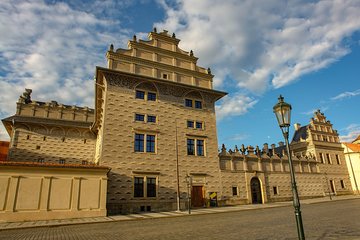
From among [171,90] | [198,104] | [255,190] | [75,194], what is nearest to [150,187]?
[75,194]

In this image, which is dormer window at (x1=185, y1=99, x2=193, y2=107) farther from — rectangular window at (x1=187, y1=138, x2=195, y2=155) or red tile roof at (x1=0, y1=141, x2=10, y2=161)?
red tile roof at (x1=0, y1=141, x2=10, y2=161)

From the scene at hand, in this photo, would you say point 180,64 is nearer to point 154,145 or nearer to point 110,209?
point 154,145

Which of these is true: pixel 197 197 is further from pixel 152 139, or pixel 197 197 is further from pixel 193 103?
pixel 193 103

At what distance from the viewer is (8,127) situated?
28266 millimetres

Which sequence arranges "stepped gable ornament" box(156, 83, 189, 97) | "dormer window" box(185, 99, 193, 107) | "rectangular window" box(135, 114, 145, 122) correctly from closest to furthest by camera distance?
"rectangular window" box(135, 114, 145, 122)
"stepped gable ornament" box(156, 83, 189, 97)
"dormer window" box(185, 99, 193, 107)

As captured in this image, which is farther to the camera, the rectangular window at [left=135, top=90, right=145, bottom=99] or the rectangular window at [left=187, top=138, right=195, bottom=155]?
the rectangular window at [left=187, top=138, right=195, bottom=155]

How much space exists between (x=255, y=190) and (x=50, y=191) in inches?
841

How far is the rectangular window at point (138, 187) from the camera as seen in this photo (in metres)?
20.9

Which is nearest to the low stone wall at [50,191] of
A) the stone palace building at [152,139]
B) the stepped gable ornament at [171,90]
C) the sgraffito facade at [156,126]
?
the stone palace building at [152,139]

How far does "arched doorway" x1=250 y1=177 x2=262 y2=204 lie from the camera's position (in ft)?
91.8

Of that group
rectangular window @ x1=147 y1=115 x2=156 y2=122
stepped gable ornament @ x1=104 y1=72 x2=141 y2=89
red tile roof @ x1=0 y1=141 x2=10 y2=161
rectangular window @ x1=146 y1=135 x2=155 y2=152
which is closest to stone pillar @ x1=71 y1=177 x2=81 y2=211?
rectangular window @ x1=146 y1=135 x2=155 y2=152

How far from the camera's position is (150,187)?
70.9ft

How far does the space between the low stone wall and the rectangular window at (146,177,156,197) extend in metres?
4.61

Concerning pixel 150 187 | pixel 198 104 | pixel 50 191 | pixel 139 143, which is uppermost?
pixel 198 104
